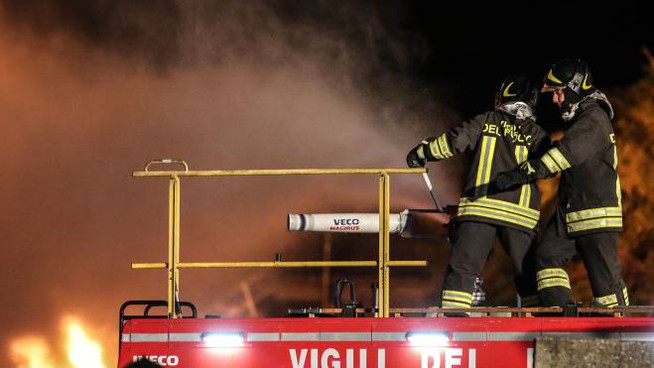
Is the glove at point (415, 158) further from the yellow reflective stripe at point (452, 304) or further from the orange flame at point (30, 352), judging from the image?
the orange flame at point (30, 352)

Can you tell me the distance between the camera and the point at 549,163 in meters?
8.91

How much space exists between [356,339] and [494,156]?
1.67 metres

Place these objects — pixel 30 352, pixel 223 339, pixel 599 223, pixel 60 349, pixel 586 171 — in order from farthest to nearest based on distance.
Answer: pixel 30 352 → pixel 60 349 → pixel 586 171 → pixel 599 223 → pixel 223 339

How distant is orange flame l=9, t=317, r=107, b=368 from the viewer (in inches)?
637

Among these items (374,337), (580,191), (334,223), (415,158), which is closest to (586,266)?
(580,191)

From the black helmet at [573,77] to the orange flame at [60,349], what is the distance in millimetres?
8145

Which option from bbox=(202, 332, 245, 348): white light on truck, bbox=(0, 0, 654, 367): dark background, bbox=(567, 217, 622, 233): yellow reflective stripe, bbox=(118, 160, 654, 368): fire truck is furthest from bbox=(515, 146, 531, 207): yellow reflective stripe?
bbox=(0, 0, 654, 367): dark background

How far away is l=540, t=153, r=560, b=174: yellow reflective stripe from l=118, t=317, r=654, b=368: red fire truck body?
3.42 ft

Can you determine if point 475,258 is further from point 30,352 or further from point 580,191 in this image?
point 30,352

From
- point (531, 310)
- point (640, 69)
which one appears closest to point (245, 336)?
point (531, 310)

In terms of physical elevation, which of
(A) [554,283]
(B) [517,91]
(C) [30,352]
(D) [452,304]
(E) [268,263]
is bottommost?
(D) [452,304]

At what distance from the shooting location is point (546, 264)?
30.2 ft

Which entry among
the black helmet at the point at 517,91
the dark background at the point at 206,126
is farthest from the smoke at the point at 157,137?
the black helmet at the point at 517,91

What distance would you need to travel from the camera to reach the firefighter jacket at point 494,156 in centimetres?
931
